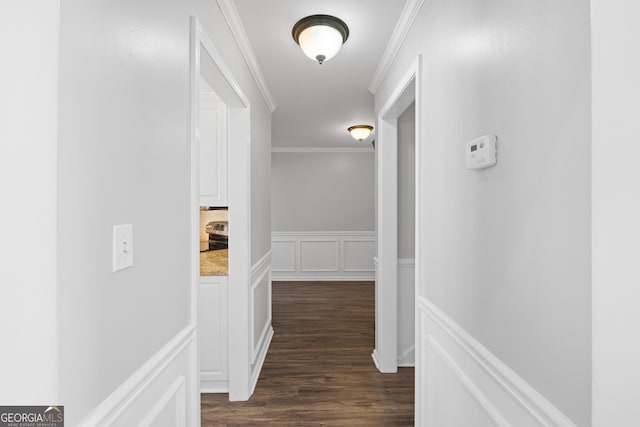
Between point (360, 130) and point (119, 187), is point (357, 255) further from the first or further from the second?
point (119, 187)

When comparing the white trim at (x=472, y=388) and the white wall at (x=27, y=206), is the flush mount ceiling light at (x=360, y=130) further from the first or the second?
the white wall at (x=27, y=206)

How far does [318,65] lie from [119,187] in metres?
2.15

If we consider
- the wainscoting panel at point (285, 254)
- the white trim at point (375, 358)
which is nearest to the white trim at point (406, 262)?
the white trim at point (375, 358)

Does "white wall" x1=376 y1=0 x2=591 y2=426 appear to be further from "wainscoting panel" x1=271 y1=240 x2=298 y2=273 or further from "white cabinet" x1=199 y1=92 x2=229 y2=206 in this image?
"wainscoting panel" x1=271 y1=240 x2=298 y2=273

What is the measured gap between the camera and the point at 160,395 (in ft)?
3.51

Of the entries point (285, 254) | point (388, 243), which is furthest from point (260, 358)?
point (285, 254)

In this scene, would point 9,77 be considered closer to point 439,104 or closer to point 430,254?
point 439,104

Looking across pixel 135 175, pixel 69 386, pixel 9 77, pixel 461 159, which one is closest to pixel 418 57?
pixel 461 159

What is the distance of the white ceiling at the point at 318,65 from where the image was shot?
6.14 ft

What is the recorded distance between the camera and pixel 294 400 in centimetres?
239

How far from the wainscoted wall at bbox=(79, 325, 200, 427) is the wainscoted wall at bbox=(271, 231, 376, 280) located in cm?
512

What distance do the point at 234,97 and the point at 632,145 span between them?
2114 mm

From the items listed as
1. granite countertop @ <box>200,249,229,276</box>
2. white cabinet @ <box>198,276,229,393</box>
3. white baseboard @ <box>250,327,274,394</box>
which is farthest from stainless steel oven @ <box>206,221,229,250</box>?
white baseboard @ <box>250,327,274,394</box>

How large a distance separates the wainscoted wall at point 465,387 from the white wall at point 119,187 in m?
1.06
